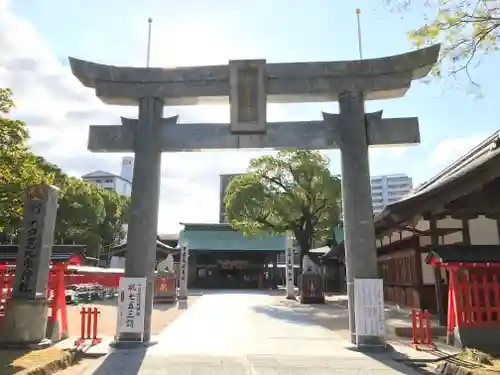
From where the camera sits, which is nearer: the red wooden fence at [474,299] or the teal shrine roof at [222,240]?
the red wooden fence at [474,299]

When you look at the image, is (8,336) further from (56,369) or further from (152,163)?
(152,163)

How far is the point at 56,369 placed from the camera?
7652mm

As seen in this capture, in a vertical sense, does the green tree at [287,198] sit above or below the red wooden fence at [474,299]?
above

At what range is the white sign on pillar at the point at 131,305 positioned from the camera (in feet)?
30.5

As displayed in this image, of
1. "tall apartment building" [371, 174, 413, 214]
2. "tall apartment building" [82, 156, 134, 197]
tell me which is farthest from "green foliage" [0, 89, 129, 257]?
"tall apartment building" [371, 174, 413, 214]

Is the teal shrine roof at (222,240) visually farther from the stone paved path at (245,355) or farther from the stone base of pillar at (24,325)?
the stone base of pillar at (24,325)

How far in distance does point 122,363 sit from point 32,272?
11.2ft

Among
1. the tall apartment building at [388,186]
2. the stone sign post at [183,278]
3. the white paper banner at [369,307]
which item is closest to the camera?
the white paper banner at [369,307]

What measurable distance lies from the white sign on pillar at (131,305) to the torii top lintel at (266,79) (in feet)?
15.6

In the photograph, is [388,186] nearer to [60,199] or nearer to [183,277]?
[60,199]

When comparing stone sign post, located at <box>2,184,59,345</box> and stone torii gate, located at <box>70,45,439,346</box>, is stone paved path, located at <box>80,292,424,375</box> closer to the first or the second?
stone torii gate, located at <box>70,45,439,346</box>

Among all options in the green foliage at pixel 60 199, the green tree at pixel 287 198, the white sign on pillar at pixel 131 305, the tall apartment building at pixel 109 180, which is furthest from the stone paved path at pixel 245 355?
the tall apartment building at pixel 109 180

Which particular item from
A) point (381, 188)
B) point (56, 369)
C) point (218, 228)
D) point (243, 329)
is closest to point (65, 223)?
point (218, 228)

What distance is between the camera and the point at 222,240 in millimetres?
40906
